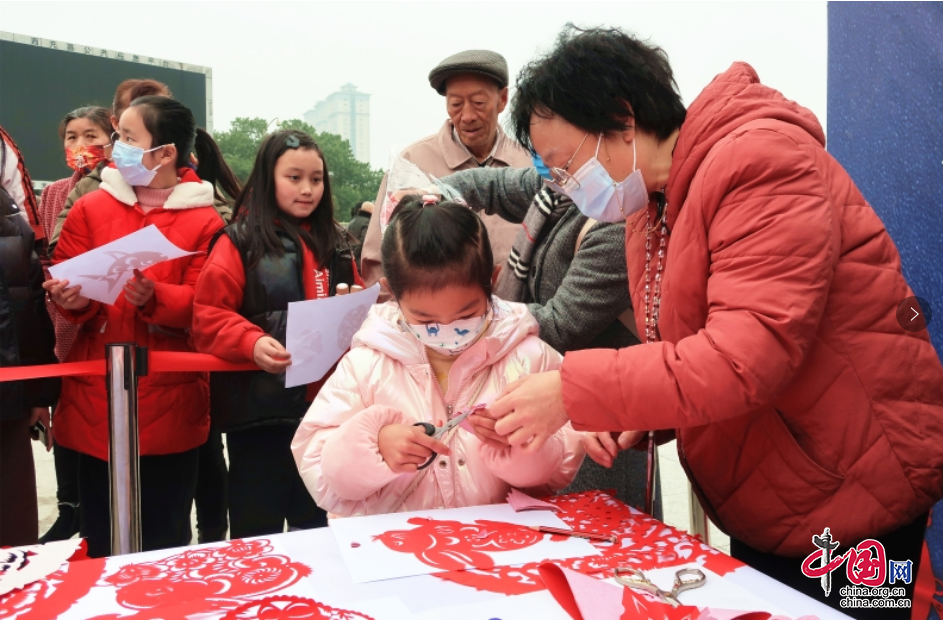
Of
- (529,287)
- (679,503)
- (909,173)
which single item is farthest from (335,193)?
(679,503)

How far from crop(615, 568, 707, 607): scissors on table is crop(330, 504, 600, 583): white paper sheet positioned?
9 centimetres

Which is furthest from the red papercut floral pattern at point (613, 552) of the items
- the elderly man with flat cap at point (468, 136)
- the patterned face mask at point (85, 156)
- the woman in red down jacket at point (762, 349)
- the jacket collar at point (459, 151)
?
the patterned face mask at point (85, 156)

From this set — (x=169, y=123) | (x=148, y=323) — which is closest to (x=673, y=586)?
(x=148, y=323)

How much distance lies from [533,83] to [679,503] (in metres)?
2.46

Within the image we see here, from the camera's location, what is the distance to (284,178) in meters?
2.42

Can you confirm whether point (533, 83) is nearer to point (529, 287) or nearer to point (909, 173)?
point (529, 287)

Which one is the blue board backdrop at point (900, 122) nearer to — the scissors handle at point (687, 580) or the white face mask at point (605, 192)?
the white face mask at point (605, 192)

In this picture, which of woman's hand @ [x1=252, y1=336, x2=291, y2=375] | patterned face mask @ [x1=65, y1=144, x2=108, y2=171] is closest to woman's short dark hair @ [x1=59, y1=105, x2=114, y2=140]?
patterned face mask @ [x1=65, y1=144, x2=108, y2=171]

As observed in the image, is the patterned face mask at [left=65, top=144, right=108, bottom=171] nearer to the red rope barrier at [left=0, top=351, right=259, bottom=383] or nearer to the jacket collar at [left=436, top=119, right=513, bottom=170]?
the red rope barrier at [left=0, top=351, right=259, bottom=383]

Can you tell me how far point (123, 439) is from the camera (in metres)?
1.84

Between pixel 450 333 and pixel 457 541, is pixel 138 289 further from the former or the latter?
pixel 457 541

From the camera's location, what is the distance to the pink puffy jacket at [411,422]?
128cm

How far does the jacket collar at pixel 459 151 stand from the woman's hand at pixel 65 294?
1.22 metres

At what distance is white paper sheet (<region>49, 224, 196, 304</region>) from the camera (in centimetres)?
197
